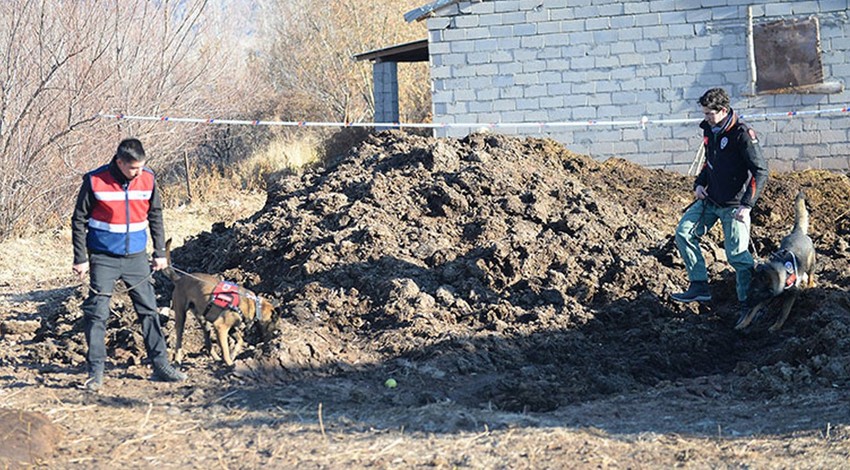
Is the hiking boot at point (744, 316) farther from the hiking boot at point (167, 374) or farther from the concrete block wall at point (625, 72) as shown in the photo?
the concrete block wall at point (625, 72)

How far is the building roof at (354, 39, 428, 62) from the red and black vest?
12.4 metres

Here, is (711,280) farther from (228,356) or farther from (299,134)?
(299,134)

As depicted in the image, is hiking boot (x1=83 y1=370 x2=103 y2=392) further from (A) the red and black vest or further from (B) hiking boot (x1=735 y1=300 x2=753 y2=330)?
(B) hiking boot (x1=735 y1=300 x2=753 y2=330)

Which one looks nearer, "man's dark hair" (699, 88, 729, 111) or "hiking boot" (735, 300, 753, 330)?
"man's dark hair" (699, 88, 729, 111)

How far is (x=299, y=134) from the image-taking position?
28.7 metres

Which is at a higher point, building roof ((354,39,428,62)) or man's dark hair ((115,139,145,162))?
building roof ((354,39,428,62))

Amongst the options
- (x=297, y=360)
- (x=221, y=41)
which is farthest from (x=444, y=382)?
(x=221, y=41)

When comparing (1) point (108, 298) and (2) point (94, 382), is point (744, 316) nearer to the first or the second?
(1) point (108, 298)

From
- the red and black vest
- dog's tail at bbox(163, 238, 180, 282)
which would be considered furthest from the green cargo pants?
the red and black vest

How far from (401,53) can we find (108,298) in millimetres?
13831

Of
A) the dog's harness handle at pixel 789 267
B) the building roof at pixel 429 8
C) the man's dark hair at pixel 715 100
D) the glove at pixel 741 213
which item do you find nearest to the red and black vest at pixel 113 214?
the man's dark hair at pixel 715 100

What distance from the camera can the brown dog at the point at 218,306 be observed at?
775 centimetres

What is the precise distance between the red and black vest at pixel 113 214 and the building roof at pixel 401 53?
12356 mm

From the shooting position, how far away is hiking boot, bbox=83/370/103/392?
7.28m
